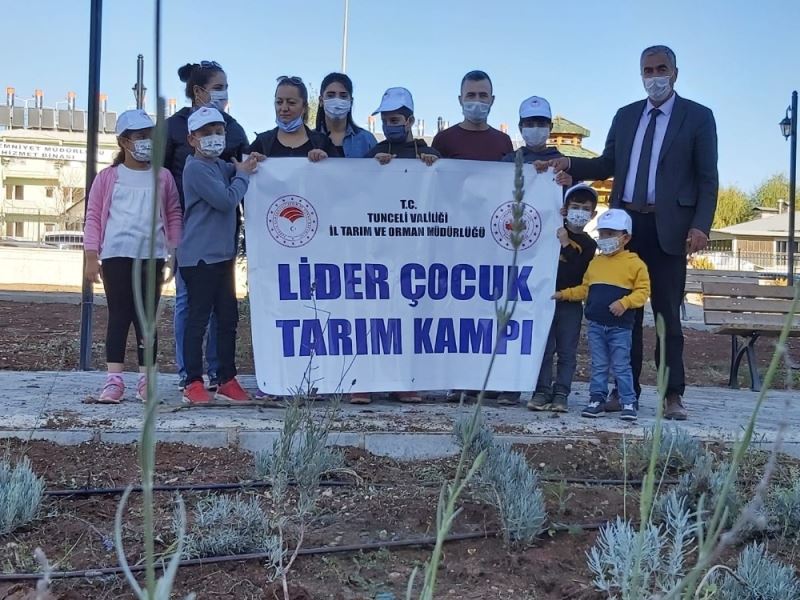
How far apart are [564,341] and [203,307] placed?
226 centimetres

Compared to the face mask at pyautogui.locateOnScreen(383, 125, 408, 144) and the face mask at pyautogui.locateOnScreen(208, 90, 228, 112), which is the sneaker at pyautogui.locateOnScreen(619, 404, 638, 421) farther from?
the face mask at pyautogui.locateOnScreen(208, 90, 228, 112)


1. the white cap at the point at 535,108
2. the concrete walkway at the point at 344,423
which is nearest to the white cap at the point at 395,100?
the white cap at the point at 535,108

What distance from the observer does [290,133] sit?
5508 mm

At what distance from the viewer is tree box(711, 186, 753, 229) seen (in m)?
75.9

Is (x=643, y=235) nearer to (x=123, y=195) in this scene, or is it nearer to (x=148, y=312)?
(x=123, y=195)

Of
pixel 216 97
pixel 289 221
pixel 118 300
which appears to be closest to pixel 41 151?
pixel 216 97

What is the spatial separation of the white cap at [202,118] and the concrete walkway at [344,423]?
152 centimetres

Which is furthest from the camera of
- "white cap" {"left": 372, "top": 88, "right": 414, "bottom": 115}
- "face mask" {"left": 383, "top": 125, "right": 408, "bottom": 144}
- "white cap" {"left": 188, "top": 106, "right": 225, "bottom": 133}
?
"face mask" {"left": 383, "top": 125, "right": 408, "bottom": 144}

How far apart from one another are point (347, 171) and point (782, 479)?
3.01 meters

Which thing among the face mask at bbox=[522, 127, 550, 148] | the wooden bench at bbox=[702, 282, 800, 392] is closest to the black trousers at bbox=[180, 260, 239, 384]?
the face mask at bbox=[522, 127, 550, 148]

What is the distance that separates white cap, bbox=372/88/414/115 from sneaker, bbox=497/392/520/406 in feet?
6.38

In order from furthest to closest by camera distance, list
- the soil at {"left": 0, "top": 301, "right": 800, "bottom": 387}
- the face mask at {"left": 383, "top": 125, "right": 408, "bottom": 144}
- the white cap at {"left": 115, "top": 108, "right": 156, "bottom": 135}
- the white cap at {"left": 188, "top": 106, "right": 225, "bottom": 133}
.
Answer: the soil at {"left": 0, "top": 301, "right": 800, "bottom": 387} → the face mask at {"left": 383, "top": 125, "right": 408, "bottom": 144} → the white cap at {"left": 115, "top": 108, "right": 156, "bottom": 135} → the white cap at {"left": 188, "top": 106, "right": 225, "bottom": 133}

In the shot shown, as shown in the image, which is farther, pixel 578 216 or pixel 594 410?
pixel 578 216

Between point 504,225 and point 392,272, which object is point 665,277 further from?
point 392,272
